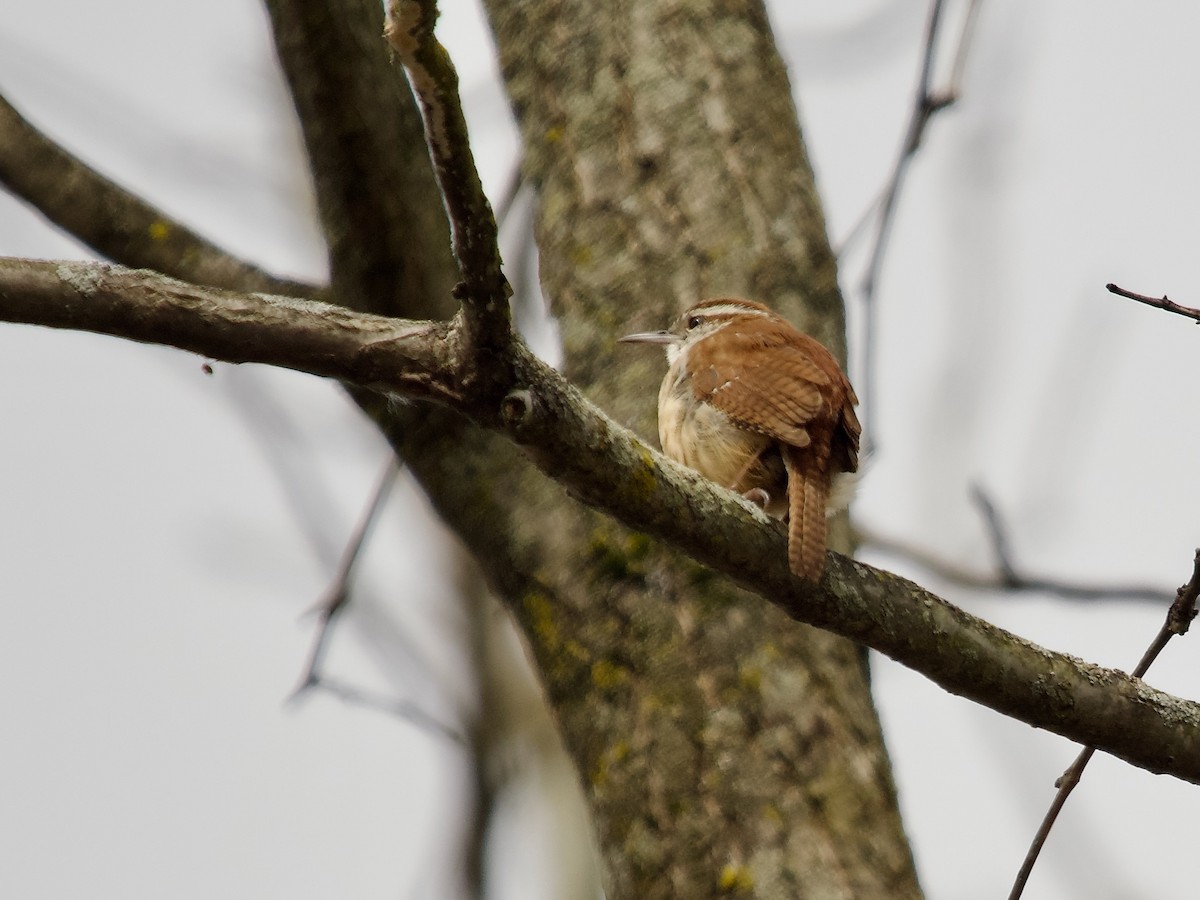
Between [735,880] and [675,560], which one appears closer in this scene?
[735,880]

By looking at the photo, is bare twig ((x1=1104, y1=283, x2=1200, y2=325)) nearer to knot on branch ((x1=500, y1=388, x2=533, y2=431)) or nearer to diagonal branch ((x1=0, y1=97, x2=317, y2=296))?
knot on branch ((x1=500, y1=388, x2=533, y2=431))

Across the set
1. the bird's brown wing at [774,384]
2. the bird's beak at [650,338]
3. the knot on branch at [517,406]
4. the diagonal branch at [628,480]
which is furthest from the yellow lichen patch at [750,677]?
the knot on branch at [517,406]

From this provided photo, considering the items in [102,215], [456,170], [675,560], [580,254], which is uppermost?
[456,170]

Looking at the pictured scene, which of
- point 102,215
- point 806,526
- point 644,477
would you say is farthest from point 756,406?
point 102,215

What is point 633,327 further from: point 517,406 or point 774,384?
point 517,406

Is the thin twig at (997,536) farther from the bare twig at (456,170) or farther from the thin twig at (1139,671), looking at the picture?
the bare twig at (456,170)

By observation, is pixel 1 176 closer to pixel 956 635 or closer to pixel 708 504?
pixel 708 504

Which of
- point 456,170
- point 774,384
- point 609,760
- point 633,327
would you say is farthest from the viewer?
point 633,327

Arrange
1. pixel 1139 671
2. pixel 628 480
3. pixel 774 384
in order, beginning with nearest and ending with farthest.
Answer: pixel 628 480 → pixel 1139 671 → pixel 774 384
